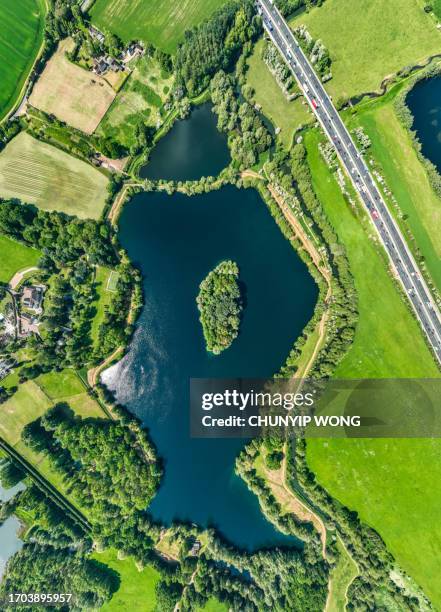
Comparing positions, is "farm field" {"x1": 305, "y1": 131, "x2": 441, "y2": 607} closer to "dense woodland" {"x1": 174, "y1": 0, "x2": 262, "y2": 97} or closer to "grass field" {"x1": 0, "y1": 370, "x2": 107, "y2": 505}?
"dense woodland" {"x1": 174, "y1": 0, "x2": 262, "y2": 97}

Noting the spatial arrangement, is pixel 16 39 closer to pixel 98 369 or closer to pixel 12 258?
pixel 12 258

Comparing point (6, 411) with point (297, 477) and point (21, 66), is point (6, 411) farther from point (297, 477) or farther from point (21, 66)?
point (21, 66)

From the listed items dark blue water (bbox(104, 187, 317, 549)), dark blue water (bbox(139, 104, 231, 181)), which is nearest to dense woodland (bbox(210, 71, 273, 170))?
dark blue water (bbox(139, 104, 231, 181))

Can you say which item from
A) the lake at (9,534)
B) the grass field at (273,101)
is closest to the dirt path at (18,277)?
the lake at (9,534)

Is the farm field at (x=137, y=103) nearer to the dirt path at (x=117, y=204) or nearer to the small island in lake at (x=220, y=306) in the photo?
the dirt path at (x=117, y=204)

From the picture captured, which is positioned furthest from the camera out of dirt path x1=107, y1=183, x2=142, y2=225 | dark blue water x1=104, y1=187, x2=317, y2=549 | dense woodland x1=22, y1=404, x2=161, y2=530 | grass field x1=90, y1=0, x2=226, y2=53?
dirt path x1=107, y1=183, x2=142, y2=225

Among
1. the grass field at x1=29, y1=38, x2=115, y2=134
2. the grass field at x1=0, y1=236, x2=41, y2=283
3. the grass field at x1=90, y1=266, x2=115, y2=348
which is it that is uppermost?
the grass field at x1=29, y1=38, x2=115, y2=134
